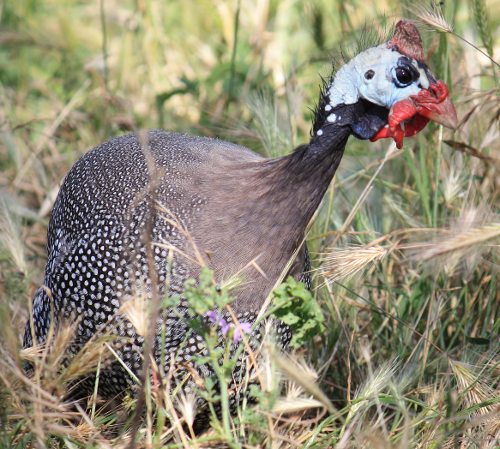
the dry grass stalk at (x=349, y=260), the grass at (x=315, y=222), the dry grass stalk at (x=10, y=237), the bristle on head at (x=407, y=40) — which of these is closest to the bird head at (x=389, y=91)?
the bristle on head at (x=407, y=40)

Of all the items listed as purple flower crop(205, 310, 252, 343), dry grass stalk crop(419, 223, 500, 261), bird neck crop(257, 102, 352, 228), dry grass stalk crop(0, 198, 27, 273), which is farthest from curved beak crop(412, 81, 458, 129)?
dry grass stalk crop(0, 198, 27, 273)

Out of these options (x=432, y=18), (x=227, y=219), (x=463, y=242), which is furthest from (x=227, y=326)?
(x=432, y=18)

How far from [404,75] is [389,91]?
68 mm

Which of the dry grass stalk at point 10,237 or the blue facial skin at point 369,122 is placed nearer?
the blue facial skin at point 369,122

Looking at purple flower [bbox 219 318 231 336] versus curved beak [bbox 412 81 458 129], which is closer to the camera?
purple flower [bbox 219 318 231 336]

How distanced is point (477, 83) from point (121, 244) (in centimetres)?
195

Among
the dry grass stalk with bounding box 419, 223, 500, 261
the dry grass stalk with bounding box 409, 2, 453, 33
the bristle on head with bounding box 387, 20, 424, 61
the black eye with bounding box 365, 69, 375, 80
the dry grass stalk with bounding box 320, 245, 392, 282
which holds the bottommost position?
the dry grass stalk with bounding box 320, 245, 392, 282

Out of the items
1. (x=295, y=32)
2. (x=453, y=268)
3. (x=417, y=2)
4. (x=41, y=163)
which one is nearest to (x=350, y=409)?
(x=453, y=268)

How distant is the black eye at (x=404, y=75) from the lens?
302 centimetres

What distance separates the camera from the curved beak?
3053 millimetres

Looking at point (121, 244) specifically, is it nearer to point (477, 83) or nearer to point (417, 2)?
point (417, 2)

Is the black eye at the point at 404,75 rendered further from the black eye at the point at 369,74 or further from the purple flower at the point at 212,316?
the purple flower at the point at 212,316

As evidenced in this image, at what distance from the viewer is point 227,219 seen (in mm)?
3082

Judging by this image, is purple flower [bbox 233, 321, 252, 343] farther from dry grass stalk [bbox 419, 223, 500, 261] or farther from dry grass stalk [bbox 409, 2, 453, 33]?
dry grass stalk [bbox 409, 2, 453, 33]
